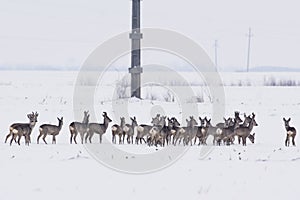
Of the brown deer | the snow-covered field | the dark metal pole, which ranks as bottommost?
the snow-covered field

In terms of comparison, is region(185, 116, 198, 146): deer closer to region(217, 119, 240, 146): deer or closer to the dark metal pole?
region(217, 119, 240, 146): deer

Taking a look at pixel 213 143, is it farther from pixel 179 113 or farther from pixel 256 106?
pixel 256 106

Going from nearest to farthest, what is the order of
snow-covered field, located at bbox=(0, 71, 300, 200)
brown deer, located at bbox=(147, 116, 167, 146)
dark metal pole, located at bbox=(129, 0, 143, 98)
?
snow-covered field, located at bbox=(0, 71, 300, 200)
brown deer, located at bbox=(147, 116, 167, 146)
dark metal pole, located at bbox=(129, 0, 143, 98)

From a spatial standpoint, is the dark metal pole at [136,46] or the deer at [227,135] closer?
the deer at [227,135]

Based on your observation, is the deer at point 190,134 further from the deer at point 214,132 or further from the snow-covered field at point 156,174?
the snow-covered field at point 156,174

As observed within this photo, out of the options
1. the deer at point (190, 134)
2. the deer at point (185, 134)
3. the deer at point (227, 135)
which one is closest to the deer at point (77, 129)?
the deer at point (185, 134)

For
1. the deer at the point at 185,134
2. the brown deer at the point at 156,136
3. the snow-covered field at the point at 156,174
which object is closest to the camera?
Result: the snow-covered field at the point at 156,174

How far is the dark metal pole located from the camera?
1205 inches

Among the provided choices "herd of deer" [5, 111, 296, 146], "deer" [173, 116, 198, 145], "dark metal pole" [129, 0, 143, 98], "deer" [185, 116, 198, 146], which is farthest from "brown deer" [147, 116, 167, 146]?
"dark metal pole" [129, 0, 143, 98]

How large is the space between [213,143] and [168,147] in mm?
1685

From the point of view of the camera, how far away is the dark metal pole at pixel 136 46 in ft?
100

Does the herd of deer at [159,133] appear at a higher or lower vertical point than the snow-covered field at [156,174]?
higher

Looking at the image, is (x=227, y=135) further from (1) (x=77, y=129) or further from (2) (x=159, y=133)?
(1) (x=77, y=129)

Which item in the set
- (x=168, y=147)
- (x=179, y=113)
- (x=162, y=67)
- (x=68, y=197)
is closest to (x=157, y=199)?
(x=68, y=197)
